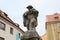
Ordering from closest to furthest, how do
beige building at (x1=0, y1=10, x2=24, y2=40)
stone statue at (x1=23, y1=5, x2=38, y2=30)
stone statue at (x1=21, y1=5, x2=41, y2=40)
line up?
stone statue at (x1=21, y1=5, x2=41, y2=40) < stone statue at (x1=23, y1=5, x2=38, y2=30) < beige building at (x1=0, y1=10, x2=24, y2=40)

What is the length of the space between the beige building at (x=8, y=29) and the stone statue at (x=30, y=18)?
53.5ft

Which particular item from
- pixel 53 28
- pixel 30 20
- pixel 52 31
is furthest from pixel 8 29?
pixel 30 20

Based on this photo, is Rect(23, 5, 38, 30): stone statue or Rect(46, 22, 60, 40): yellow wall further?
Rect(46, 22, 60, 40): yellow wall

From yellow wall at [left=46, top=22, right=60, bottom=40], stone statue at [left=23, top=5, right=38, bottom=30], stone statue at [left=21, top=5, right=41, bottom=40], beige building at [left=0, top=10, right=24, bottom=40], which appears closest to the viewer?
stone statue at [left=21, top=5, right=41, bottom=40]

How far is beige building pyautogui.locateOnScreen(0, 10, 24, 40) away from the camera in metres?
24.8

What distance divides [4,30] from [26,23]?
57.4 feet

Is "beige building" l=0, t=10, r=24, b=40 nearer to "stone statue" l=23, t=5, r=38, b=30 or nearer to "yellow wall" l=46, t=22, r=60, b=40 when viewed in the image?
"yellow wall" l=46, t=22, r=60, b=40

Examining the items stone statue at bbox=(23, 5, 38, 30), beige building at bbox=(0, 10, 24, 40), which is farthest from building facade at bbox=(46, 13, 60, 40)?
stone statue at bbox=(23, 5, 38, 30)

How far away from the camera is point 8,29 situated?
26.6 m

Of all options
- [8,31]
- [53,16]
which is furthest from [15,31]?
[53,16]

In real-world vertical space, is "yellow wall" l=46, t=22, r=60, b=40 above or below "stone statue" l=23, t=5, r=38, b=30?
below

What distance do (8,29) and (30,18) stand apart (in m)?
18.4

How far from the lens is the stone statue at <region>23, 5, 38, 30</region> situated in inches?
330

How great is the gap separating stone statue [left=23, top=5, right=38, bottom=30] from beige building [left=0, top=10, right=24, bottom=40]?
16.3m
